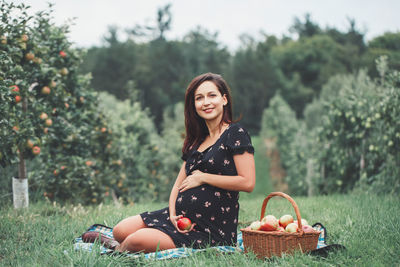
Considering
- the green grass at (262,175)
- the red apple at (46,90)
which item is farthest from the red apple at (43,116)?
the green grass at (262,175)

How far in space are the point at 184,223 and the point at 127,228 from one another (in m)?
0.53

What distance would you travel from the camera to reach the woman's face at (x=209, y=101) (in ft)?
10.9

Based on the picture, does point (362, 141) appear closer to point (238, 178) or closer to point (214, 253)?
point (238, 178)

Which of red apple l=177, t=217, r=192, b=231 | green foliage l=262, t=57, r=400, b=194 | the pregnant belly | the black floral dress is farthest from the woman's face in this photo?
green foliage l=262, t=57, r=400, b=194

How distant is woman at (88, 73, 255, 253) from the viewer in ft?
9.82

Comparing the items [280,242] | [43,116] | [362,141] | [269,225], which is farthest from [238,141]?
[362,141]

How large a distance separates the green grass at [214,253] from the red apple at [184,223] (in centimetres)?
26

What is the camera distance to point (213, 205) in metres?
3.09

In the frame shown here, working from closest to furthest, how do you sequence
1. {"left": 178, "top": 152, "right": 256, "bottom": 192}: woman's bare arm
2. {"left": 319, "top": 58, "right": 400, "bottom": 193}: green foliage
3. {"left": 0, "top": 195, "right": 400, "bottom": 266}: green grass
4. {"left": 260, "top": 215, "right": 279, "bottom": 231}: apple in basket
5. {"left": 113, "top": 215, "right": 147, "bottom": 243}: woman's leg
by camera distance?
{"left": 0, "top": 195, "right": 400, "bottom": 266}: green grass, {"left": 260, "top": 215, "right": 279, "bottom": 231}: apple in basket, {"left": 178, "top": 152, "right": 256, "bottom": 192}: woman's bare arm, {"left": 113, "top": 215, "right": 147, "bottom": 243}: woman's leg, {"left": 319, "top": 58, "right": 400, "bottom": 193}: green foliage

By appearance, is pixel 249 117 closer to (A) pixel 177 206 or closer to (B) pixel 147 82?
(B) pixel 147 82

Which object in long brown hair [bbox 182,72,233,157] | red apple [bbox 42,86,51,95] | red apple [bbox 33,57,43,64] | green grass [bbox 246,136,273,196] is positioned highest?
red apple [bbox 33,57,43,64]

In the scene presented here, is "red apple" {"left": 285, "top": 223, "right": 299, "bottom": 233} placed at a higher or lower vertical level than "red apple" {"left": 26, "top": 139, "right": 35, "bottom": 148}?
lower

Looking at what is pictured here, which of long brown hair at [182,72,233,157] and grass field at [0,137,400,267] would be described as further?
long brown hair at [182,72,233,157]

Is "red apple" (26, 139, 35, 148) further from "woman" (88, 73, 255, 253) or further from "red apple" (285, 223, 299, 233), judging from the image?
"red apple" (285, 223, 299, 233)
